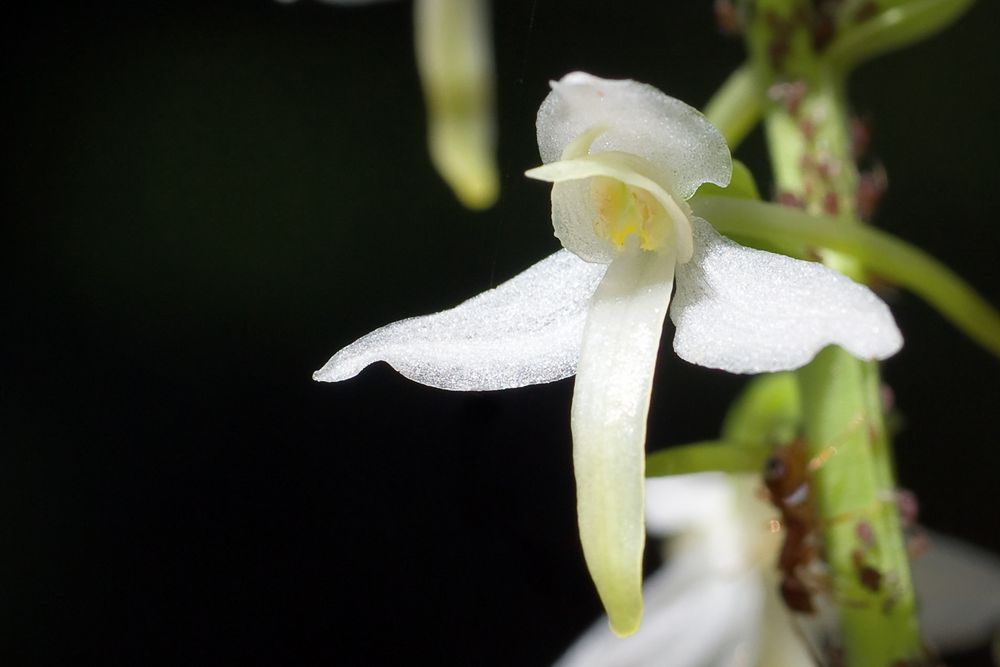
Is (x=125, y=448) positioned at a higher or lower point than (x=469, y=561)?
higher

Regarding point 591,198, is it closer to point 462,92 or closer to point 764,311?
point 764,311

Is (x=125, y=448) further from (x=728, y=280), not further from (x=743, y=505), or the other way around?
(x=728, y=280)

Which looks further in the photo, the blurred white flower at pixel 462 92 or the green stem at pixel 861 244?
the blurred white flower at pixel 462 92

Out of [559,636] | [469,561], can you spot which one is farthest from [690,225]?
[559,636]

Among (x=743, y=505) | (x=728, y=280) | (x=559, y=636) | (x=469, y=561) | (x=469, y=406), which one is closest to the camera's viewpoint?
(x=728, y=280)

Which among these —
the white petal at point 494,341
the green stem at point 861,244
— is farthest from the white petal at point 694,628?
the white petal at point 494,341

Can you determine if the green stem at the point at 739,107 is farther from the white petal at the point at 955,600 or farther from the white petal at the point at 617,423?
the white petal at the point at 955,600

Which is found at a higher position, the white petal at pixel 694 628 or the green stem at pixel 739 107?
the green stem at pixel 739 107

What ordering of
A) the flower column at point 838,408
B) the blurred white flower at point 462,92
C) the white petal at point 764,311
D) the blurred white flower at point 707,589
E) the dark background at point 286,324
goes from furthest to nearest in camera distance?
the dark background at point 286,324 < the blurred white flower at point 707,589 < the blurred white flower at point 462,92 < the flower column at point 838,408 < the white petal at point 764,311
